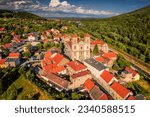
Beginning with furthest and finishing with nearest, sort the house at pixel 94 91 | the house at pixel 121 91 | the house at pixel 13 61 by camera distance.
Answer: the house at pixel 13 61 < the house at pixel 121 91 < the house at pixel 94 91

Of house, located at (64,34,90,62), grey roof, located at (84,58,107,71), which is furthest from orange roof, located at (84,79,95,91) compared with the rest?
house, located at (64,34,90,62)

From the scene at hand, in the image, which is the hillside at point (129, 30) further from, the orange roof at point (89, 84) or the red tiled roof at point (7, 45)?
the orange roof at point (89, 84)

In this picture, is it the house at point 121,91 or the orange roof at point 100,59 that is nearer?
the house at point 121,91

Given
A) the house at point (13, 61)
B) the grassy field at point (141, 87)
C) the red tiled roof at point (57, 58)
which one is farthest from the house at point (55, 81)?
the grassy field at point (141, 87)

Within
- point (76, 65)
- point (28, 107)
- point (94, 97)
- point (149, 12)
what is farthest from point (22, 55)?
point (149, 12)

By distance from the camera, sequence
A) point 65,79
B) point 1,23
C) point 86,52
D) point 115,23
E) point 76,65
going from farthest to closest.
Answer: point 115,23, point 1,23, point 86,52, point 76,65, point 65,79

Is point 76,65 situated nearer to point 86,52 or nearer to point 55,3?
point 86,52
